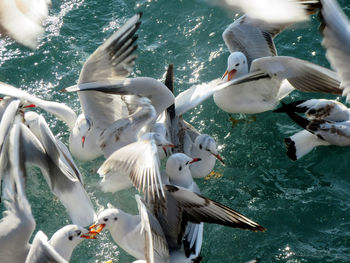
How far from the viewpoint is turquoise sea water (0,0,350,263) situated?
5.22 metres

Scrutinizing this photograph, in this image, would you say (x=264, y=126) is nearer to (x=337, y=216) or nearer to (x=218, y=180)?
(x=218, y=180)

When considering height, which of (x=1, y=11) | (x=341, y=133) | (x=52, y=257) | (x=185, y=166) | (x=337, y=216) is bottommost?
(x=337, y=216)

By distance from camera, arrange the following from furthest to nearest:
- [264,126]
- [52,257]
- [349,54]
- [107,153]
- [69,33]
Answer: [69,33] < [264,126] < [107,153] < [349,54] < [52,257]

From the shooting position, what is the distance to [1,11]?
6504mm

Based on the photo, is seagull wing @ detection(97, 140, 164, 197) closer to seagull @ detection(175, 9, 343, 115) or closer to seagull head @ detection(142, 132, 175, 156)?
seagull head @ detection(142, 132, 175, 156)

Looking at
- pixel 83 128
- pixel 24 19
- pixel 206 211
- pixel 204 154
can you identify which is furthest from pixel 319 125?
pixel 24 19

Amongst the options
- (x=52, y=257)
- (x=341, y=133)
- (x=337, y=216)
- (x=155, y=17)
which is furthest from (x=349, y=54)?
(x=155, y=17)

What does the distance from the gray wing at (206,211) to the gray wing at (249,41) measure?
2540mm

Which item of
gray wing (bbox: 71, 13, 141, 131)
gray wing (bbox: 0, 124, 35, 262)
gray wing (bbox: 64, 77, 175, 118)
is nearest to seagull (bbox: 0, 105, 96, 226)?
gray wing (bbox: 0, 124, 35, 262)

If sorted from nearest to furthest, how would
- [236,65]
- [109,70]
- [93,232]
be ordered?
[93,232]
[109,70]
[236,65]

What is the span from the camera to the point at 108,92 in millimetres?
5680

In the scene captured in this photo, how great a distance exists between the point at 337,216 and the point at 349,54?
1.55 meters

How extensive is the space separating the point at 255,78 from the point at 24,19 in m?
2.96

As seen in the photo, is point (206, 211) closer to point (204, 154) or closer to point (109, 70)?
point (204, 154)
